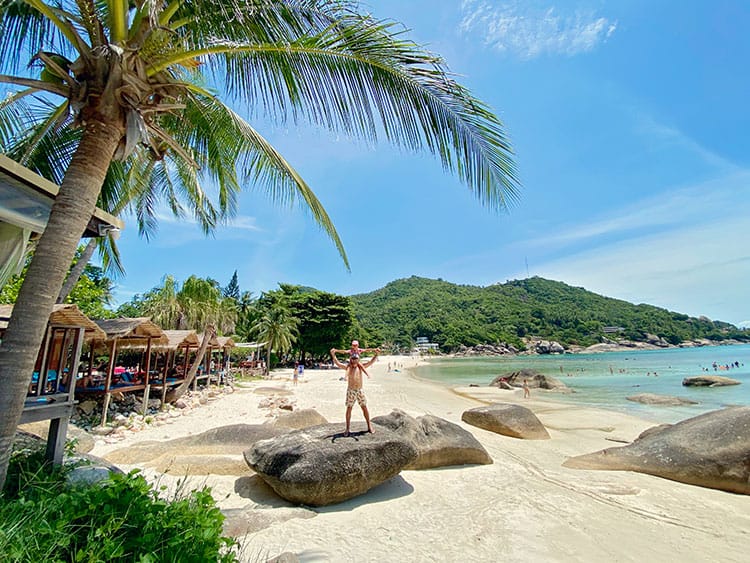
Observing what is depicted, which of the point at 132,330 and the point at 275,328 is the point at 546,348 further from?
the point at 132,330

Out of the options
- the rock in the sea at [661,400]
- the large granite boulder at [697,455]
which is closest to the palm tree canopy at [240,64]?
the large granite boulder at [697,455]

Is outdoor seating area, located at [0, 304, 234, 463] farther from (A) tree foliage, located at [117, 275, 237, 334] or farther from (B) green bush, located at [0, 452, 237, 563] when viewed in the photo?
(A) tree foliage, located at [117, 275, 237, 334]

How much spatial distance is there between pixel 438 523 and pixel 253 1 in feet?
20.3

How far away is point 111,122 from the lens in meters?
3.03

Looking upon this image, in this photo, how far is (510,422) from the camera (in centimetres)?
1058

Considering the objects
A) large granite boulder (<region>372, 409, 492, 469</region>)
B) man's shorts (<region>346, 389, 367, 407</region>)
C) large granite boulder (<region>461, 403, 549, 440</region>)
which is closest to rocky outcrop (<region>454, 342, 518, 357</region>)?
large granite boulder (<region>461, 403, 549, 440</region>)

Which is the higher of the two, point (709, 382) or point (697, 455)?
point (697, 455)

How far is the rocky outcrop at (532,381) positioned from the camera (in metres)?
26.6

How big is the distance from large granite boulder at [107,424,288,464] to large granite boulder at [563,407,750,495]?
263 inches

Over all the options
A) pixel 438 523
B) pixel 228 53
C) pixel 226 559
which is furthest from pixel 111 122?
pixel 438 523

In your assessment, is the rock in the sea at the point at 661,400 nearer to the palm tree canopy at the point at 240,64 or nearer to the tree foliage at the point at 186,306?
the palm tree canopy at the point at 240,64

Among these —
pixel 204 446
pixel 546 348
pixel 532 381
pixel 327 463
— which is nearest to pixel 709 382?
pixel 532 381

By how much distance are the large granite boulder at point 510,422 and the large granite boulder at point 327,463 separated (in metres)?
5.75

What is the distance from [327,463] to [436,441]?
2752 millimetres
